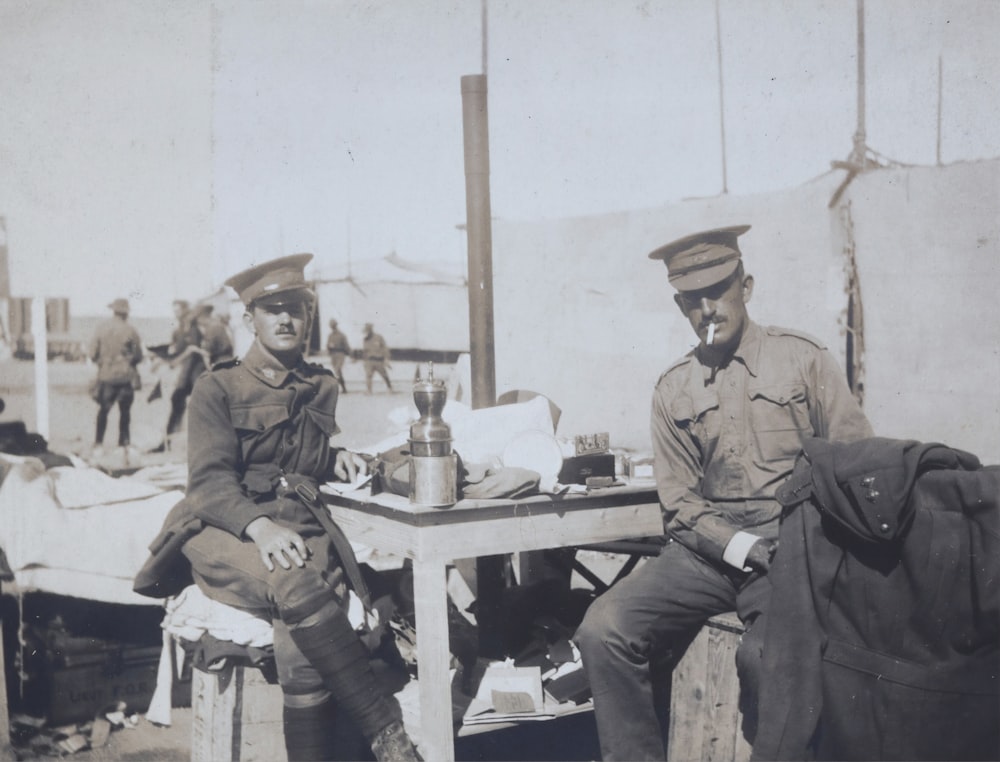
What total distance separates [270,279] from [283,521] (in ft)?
3.25

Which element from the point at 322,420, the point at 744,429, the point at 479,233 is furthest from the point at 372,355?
the point at 744,429

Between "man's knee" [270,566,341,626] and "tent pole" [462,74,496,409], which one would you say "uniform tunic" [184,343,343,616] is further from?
"tent pole" [462,74,496,409]

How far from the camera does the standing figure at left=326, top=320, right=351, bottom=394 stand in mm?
17844

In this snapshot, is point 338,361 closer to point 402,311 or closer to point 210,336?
point 402,311

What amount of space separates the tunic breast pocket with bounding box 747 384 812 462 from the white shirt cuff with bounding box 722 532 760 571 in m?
0.36

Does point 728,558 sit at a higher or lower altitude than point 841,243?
lower

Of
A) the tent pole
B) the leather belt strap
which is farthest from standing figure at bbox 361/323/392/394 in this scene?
the leather belt strap

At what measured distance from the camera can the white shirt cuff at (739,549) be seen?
10.0 ft

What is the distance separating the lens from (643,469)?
12.4 feet

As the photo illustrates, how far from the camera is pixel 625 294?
9680mm

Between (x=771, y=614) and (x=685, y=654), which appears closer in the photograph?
(x=771, y=614)

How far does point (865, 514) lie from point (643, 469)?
4.49 ft

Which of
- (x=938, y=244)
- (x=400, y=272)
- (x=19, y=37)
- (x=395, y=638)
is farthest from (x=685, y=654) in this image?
(x=400, y=272)

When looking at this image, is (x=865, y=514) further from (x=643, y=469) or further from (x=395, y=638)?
(x=395, y=638)
